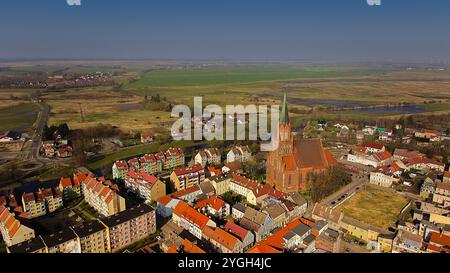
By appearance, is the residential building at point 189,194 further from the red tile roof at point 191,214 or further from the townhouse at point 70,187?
the townhouse at point 70,187

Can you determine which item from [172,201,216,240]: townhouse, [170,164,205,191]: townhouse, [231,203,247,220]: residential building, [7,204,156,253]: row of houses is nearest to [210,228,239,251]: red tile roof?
[172,201,216,240]: townhouse

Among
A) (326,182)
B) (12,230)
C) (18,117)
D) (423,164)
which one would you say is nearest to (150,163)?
(12,230)

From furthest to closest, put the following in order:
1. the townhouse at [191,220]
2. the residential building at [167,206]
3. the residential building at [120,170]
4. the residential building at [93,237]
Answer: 1. the residential building at [120,170]
2. the residential building at [167,206]
3. the townhouse at [191,220]
4. the residential building at [93,237]

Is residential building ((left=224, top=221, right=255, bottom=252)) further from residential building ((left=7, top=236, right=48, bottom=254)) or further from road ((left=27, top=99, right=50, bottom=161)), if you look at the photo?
road ((left=27, top=99, right=50, bottom=161))

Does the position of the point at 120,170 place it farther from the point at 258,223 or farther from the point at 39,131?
the point at 39,131

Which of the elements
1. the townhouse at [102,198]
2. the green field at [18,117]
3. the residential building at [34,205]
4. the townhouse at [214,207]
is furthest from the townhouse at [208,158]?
the green field at [18,117]

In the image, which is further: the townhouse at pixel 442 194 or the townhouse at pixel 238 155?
the townhouse at pixel 238 155
